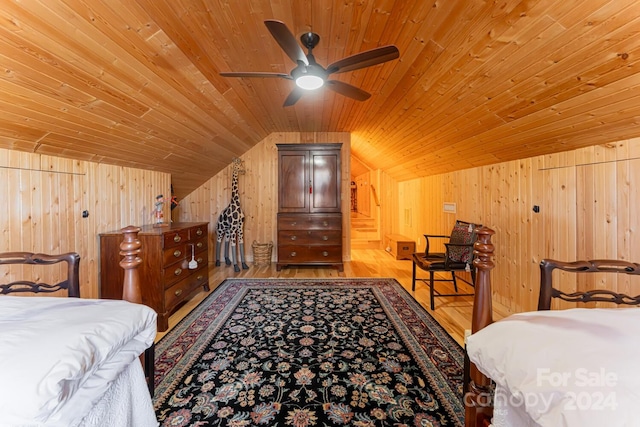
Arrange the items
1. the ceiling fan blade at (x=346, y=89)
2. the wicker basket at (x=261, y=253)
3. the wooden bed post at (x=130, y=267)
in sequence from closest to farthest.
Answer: the wooden bed post at (x=130, y=267) < the ceiling fan blade at (x=346, y=89) < the wicker basket at (x=261, y=253)

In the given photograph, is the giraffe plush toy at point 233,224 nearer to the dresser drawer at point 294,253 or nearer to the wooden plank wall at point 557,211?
the dresser drawer at point 294,253

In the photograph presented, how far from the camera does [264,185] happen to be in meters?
4.84

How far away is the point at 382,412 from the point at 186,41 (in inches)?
102

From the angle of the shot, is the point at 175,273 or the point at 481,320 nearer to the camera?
the point at 481,320

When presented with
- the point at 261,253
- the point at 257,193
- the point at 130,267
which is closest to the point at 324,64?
the point at 130,267

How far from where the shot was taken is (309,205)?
166 inches

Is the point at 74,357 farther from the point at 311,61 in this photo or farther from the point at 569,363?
the point at 311,61

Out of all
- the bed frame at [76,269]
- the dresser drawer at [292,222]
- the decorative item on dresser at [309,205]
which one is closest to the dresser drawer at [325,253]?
the decorative item on dresser at [309,205]

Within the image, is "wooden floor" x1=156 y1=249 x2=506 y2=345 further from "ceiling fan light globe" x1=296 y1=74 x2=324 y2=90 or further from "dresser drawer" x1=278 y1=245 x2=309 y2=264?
"ceiling fan light globe" x1=296 y1=74 x2=324 y2=90

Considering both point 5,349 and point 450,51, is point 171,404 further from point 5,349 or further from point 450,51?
point 450,51

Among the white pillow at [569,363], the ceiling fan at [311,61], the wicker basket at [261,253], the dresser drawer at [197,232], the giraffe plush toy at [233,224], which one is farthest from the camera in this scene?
the wicker basket at [261,253]

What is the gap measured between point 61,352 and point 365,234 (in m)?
6.51

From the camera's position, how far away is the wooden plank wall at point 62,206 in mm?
1846

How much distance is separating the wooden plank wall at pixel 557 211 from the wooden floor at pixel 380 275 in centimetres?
57
